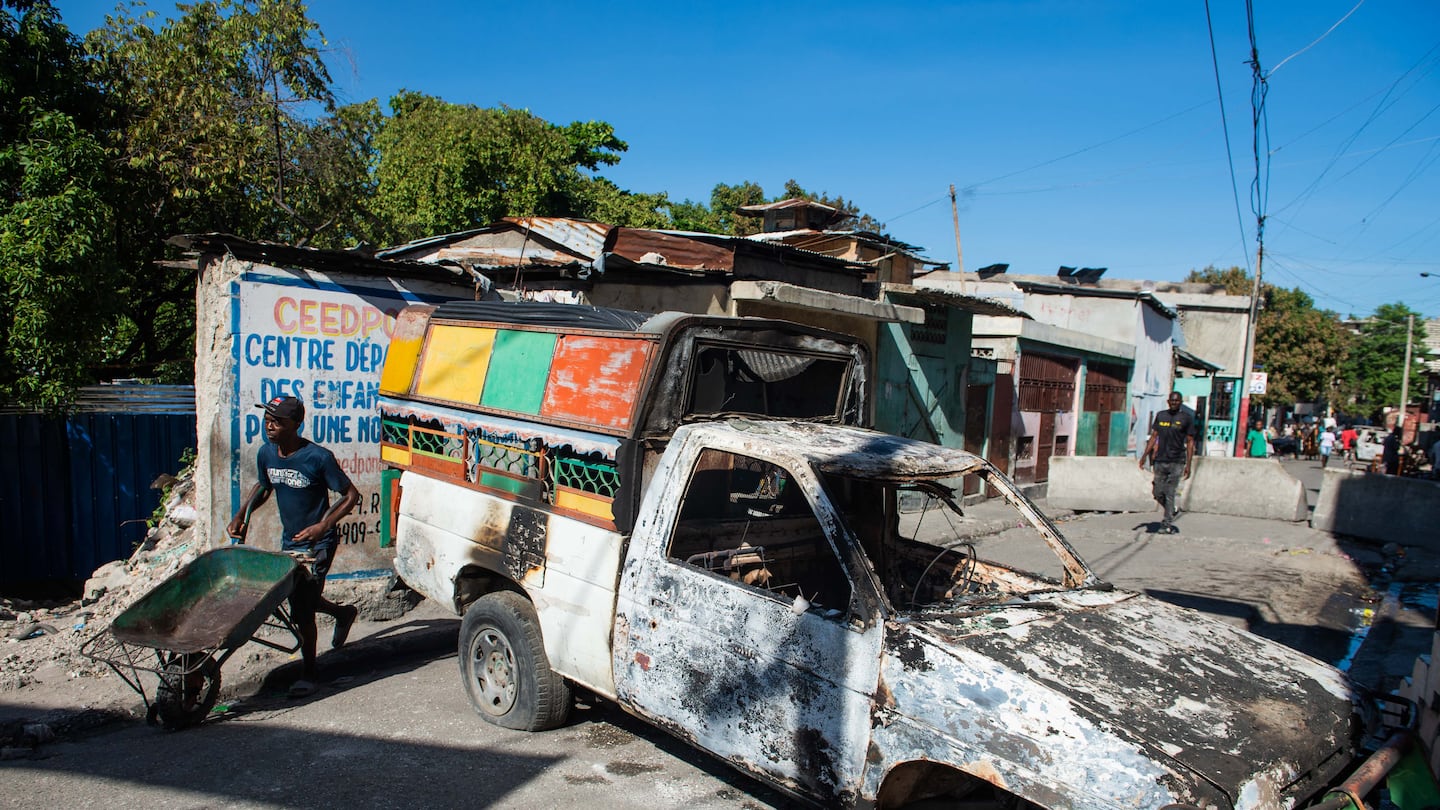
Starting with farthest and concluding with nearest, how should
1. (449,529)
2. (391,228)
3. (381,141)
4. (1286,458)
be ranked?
(1286,458) → (381,141) → (391,228) → (449,529)

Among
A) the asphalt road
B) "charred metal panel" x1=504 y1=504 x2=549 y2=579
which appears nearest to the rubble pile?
the asphalt road

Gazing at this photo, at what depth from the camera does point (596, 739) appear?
4383 mm

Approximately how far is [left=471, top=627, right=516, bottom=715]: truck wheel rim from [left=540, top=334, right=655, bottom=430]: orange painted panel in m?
1.23

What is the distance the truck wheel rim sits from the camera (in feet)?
14.4

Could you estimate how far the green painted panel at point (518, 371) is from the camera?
452cm

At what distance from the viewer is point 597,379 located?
4.18 meters

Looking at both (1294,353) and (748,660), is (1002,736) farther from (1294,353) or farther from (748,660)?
(1294,353)

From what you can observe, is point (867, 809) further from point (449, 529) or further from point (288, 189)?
point (288, 189)

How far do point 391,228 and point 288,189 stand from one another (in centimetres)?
449

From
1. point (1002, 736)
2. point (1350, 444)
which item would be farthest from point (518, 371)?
point (1350, 444)

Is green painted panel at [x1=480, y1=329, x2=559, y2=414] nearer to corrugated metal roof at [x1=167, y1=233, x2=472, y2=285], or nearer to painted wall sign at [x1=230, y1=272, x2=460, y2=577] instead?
painted wall sign at [x1=230, y1=272, x2=460, y2=577]

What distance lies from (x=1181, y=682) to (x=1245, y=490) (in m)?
12.4

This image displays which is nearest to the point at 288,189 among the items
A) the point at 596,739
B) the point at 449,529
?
the point at 449,529

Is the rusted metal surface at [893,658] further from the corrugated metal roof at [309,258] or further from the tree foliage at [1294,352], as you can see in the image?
the tree foliage at [1294,352]
